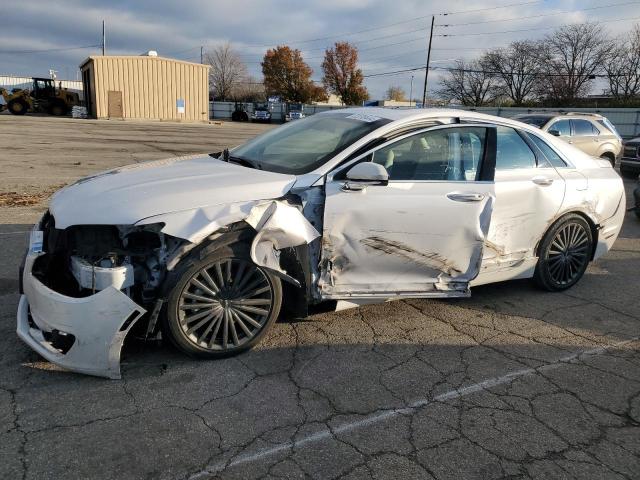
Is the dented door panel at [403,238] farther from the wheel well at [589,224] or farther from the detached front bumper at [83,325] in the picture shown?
the detached front bumper at [83,325]

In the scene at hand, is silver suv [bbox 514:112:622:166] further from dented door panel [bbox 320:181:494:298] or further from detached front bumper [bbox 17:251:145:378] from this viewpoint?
detached front bumper [bbox 17:251:145:378]

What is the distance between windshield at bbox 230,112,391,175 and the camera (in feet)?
12.5

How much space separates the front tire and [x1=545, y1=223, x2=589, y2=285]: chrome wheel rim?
9.11 feet

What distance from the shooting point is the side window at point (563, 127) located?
12.8m

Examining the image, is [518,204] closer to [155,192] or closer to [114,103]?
[155,192]

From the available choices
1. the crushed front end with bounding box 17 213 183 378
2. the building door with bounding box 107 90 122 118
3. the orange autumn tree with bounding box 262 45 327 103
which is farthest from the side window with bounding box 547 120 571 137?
the orange autumn tree with bounding box 262 45 327 103

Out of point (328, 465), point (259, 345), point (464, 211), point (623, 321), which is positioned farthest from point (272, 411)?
point (623, 321)

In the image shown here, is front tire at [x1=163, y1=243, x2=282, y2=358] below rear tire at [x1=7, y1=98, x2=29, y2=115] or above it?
below

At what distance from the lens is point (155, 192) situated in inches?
127

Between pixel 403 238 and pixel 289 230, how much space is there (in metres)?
0.90

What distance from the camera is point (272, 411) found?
9.54 ft

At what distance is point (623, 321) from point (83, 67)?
49.5 metres

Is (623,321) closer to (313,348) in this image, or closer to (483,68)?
(313,348)

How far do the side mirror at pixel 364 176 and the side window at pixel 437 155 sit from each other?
0.90ft
